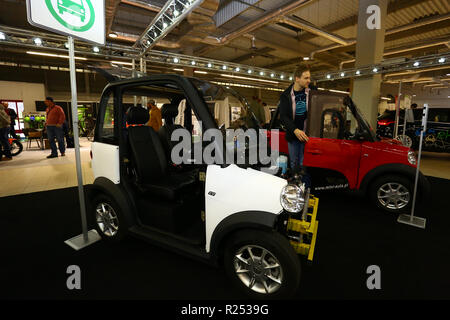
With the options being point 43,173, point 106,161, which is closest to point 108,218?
point 106,161

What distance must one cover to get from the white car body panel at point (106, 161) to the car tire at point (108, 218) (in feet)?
0.71

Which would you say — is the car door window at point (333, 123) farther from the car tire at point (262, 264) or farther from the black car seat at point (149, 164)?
the car tire at point (262, 264)

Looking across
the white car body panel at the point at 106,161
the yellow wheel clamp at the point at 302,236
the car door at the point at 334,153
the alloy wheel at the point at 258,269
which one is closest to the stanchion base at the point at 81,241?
the white car body panel at the point at 106,161

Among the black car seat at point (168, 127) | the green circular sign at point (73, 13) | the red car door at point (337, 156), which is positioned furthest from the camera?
the red car door at point (337, 156)

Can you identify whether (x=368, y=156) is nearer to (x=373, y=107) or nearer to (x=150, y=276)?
(x=150, y=276)

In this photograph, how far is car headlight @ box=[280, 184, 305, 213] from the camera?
4.60ft

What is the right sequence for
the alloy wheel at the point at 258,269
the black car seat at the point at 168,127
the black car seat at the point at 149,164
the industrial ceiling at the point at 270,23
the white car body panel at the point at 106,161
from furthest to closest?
the industrial ceiling at the point at 270,23
the black car seat at the point at 168,127
the white car body panel at the point at 106,161
the black car seat at the point at 149,164
the alloy wheel at the point at 258,269

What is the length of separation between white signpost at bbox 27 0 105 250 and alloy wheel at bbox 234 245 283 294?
169 centimetres

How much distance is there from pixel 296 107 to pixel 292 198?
5.96ft

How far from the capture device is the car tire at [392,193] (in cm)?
300

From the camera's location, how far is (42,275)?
6.14 ft

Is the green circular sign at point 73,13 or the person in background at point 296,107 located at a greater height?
the green circular sign at point 73,13

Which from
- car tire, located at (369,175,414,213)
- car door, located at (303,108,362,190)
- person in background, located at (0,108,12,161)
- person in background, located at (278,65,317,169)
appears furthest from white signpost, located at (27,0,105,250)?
person in background, located at (0,108,12,161)
